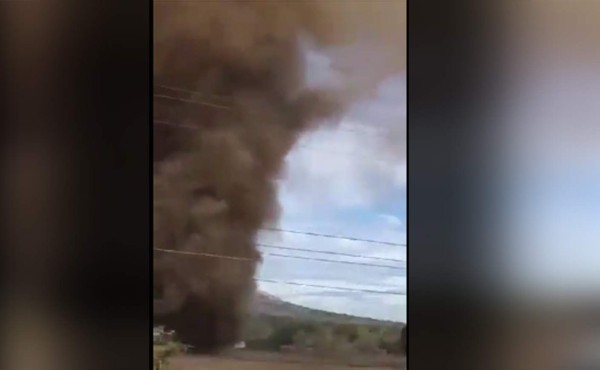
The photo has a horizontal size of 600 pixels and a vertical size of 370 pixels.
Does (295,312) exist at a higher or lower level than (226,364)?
higher

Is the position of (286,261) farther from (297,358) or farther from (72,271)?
(72,271)

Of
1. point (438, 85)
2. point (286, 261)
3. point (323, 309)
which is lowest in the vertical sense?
point (323, 309)

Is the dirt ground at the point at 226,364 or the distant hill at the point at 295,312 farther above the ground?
the distant hill at the point at 295,312

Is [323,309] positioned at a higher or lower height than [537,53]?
lower

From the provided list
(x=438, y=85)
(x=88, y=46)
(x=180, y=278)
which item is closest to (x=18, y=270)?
(x=180, y=278)

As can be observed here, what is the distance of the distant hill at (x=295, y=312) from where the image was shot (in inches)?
68.1

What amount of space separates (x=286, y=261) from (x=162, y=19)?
2.11ft

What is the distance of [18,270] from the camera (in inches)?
68.1

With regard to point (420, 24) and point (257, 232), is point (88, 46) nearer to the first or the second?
point (257, 232)

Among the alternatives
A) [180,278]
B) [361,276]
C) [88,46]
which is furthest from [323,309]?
[88,46]

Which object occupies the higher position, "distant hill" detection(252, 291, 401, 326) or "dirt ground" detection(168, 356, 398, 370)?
"distant hill" detection(252, 291, 401, 326)

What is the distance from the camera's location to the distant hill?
1.73 m

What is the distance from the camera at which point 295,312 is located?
174 cm

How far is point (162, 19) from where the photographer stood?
68.1 inches
